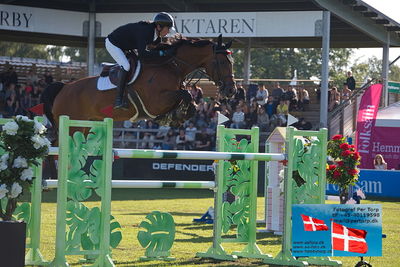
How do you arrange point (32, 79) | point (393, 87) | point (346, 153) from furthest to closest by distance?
point (393, 87) < point (32, 79) < point (346, 153)

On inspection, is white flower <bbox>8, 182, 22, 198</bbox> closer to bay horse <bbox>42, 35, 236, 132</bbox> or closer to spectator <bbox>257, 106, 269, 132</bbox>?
bay horse <bbox>42, 35, 236, 132</bbox>

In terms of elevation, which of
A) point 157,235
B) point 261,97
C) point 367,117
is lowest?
point 157,235

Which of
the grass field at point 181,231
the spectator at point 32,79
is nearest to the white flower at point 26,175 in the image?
the grass field at point 181,231

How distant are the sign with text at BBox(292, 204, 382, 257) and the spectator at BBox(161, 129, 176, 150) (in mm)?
13820

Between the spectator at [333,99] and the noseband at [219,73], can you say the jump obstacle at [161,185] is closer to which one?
the noseband at [219,73]

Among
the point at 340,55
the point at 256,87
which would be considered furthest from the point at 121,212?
the point at 340,55

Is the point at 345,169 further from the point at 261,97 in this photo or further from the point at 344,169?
the point at 261,97

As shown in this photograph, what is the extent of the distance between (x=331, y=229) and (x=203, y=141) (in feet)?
44.3

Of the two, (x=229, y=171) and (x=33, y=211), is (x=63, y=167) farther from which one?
(x=229, y=171)

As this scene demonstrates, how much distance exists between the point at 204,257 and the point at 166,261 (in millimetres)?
502

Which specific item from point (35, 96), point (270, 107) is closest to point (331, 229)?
point (270, 107)

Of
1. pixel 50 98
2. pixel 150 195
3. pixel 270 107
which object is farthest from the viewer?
pixel 270 107

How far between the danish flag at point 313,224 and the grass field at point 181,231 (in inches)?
32.9

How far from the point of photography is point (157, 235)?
23.4ft
